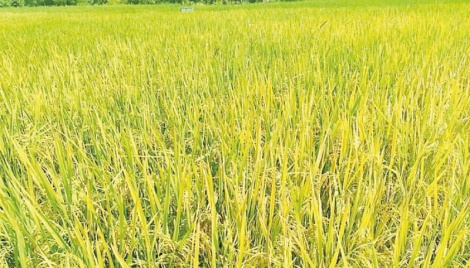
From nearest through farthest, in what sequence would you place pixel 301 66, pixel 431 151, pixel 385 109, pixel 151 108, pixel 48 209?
pixel 48 209 < pixel 431 151 < pixel 385 109 < pixel 151 108 < pixel 301 66

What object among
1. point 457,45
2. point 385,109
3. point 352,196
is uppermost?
point 457,45

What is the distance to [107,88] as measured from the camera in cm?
120

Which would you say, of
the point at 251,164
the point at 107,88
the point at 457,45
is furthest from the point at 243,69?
the point at 457,45

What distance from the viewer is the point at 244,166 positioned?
2.09 ft

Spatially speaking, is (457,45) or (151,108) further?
(457,45)

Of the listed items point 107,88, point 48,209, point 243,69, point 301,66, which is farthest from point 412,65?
point 48,209

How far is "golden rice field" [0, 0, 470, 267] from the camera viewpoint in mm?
477

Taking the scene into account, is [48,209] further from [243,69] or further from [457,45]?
[457,45]

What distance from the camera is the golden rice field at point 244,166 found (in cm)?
48

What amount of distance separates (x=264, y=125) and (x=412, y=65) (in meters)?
0.76

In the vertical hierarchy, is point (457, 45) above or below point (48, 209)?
above

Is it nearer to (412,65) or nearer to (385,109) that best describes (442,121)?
(385,109)

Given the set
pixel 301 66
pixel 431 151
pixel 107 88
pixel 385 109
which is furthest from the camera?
pixel 301 66

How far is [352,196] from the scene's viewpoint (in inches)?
24.4
